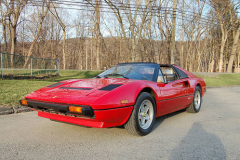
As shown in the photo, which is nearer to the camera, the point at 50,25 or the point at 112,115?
the point at 112,115

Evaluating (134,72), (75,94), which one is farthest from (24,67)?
(75,94)

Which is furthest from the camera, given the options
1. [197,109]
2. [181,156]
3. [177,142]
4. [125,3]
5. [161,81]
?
[125,3]

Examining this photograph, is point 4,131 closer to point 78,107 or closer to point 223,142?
point 78,107

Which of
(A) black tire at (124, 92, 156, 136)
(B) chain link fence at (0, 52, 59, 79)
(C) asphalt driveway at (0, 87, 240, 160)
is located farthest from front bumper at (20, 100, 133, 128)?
(B) chain link fence at (0, 52, 59, 79)

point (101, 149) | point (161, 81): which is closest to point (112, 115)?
point (101, 149)

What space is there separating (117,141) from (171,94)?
1.61 metres

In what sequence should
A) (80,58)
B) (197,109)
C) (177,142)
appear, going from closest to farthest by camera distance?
1. (177,142)
2. (197,109)
3. (80,58)

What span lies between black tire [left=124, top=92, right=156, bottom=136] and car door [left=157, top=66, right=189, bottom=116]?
0.28 m

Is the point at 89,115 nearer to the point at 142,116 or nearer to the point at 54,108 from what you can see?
the point at 54,108

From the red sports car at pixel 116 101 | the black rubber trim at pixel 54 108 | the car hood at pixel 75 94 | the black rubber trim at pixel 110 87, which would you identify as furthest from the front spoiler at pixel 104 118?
the black rubber trim at pixel 110 87

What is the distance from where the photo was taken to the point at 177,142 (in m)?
2.89

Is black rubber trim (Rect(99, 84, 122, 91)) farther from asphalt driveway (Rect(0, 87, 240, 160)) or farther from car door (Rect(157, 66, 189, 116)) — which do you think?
car door (Rect(157, 66, 189, 116))

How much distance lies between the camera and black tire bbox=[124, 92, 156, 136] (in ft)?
9.64

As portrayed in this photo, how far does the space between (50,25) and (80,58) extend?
9388 millimetres
